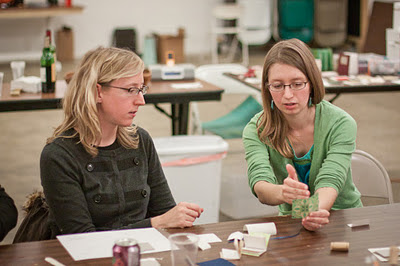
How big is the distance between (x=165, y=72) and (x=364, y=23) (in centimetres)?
711

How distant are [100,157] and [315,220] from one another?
76 cm

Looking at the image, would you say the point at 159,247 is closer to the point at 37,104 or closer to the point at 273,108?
the point at 273,108

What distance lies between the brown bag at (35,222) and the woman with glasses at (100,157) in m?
0.04

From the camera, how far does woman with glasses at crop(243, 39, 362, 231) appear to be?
7.79 feet

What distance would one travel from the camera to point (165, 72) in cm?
470

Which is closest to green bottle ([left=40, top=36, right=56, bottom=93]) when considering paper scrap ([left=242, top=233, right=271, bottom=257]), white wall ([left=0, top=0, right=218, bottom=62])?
paper scrap ([left=242, top=233, right=271, bottom=257])

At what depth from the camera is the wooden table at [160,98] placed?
399cm

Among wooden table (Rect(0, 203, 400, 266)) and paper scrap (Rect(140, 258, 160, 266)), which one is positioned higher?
paper scrap (Rect(140, 258, 160, 266))

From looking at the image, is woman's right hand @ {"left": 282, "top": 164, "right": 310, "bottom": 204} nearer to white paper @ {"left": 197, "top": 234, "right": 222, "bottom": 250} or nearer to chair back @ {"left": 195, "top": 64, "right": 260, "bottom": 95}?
white paper @ {"left": 197, "top": 234, "right": 222, "bottom": 250}

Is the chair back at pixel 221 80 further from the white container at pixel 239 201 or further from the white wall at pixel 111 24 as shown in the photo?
the white wall at pixel 111 24

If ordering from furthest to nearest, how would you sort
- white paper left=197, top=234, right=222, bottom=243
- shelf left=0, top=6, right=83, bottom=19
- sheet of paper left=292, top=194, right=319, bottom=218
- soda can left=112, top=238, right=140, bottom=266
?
shelf left=0, top=6, right=83, bottom=19 → sheet of paper left=292, top=194, right=319, bottom=218 → white paper left=197, top=234, right=222, bottom=243 → soda can left=112, top=238, right=140, bottom=266

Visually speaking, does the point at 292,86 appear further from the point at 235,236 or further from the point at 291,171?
the point at 235,236

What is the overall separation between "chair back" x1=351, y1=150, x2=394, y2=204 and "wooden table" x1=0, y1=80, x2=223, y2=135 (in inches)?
67.6

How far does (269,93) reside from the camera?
251 centimetres
